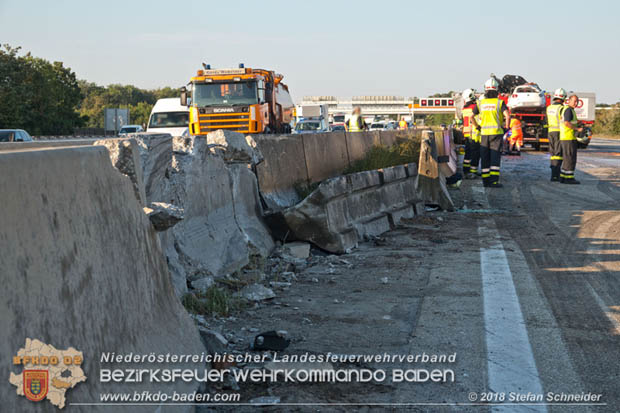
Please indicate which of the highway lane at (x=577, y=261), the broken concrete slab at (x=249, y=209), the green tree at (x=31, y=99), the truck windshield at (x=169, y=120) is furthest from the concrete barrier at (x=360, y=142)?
the green tree at (x=31, y=99)

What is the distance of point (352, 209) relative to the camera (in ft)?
27.8

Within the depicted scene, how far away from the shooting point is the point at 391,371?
13.1 ft

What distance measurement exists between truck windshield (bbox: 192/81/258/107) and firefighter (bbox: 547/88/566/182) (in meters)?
10.4

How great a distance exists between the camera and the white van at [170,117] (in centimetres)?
2733

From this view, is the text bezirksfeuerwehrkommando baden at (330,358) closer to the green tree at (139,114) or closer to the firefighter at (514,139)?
the firefighter at (514,139)

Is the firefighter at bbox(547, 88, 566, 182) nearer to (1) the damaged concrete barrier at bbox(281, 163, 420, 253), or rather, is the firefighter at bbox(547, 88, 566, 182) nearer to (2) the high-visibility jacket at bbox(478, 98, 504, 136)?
(2) the high-visibility jacket at bbox(478, 98, 504, 136)

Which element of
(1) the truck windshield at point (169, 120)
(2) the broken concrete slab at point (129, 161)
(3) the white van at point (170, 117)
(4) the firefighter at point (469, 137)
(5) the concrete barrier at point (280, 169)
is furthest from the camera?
(1) the truck windshield at point (169, 120)

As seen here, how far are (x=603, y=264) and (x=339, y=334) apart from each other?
143 inches

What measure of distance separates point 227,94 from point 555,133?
1151 cm

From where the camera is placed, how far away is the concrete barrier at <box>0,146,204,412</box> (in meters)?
2.22

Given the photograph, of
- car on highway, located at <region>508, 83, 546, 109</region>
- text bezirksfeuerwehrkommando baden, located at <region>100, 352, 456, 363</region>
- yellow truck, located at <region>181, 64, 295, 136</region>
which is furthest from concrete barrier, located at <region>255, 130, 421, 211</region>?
car on highway, located at <region>508, 83, 546, 109</region>

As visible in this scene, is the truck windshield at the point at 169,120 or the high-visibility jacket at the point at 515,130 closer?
the truck windshield at the point at 169,120

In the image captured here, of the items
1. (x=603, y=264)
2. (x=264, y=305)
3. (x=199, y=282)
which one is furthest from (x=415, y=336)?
(x=603, y=264)

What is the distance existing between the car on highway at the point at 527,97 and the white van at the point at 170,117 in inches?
628
